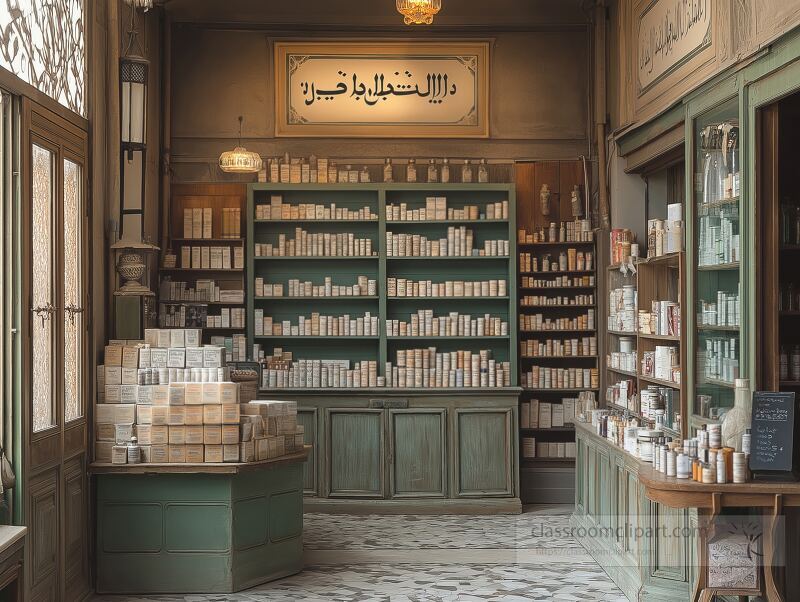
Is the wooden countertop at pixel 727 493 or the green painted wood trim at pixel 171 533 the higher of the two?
the wooden countertop at pixel 727 493

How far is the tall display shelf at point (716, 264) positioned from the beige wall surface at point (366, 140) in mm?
3550

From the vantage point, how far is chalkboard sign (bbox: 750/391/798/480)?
5.33 metres

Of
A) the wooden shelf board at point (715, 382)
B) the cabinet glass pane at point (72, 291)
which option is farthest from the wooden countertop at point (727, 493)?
the cabinet glass pane at point (72, 291)

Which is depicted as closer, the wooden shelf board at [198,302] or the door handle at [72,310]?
the door handle at [72,310]

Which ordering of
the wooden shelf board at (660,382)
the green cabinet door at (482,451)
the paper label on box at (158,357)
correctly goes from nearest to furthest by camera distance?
the paper label on box at (158,357)
the wooden shelf board at (660,382)
the green cabinet door at (482,451)

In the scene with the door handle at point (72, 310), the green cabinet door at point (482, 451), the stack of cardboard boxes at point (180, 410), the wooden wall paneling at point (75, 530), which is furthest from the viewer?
the green cabinet door at point (482, 451)

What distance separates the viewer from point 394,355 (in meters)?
10.3

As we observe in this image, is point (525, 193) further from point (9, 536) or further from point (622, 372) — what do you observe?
point (9, 536)

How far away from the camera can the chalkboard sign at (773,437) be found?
17.5 feet

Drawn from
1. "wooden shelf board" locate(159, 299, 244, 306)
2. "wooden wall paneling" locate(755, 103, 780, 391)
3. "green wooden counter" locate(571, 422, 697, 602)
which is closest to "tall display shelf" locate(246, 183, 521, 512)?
"wooden shelf board" locate(159, 299, 244, 306)

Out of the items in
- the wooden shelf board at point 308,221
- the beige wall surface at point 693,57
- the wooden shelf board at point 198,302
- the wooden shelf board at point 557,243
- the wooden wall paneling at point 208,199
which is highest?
the beige wall surface at point 693,57

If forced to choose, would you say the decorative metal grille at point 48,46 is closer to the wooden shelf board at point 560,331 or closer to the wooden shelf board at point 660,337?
the wooden shelf board at point 660,337

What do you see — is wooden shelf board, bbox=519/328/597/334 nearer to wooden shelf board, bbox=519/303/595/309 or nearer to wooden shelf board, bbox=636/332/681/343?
wooden shelf board, bbox=519/303/595/309

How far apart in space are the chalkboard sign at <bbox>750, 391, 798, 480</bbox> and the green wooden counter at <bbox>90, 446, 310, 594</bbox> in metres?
3.26
